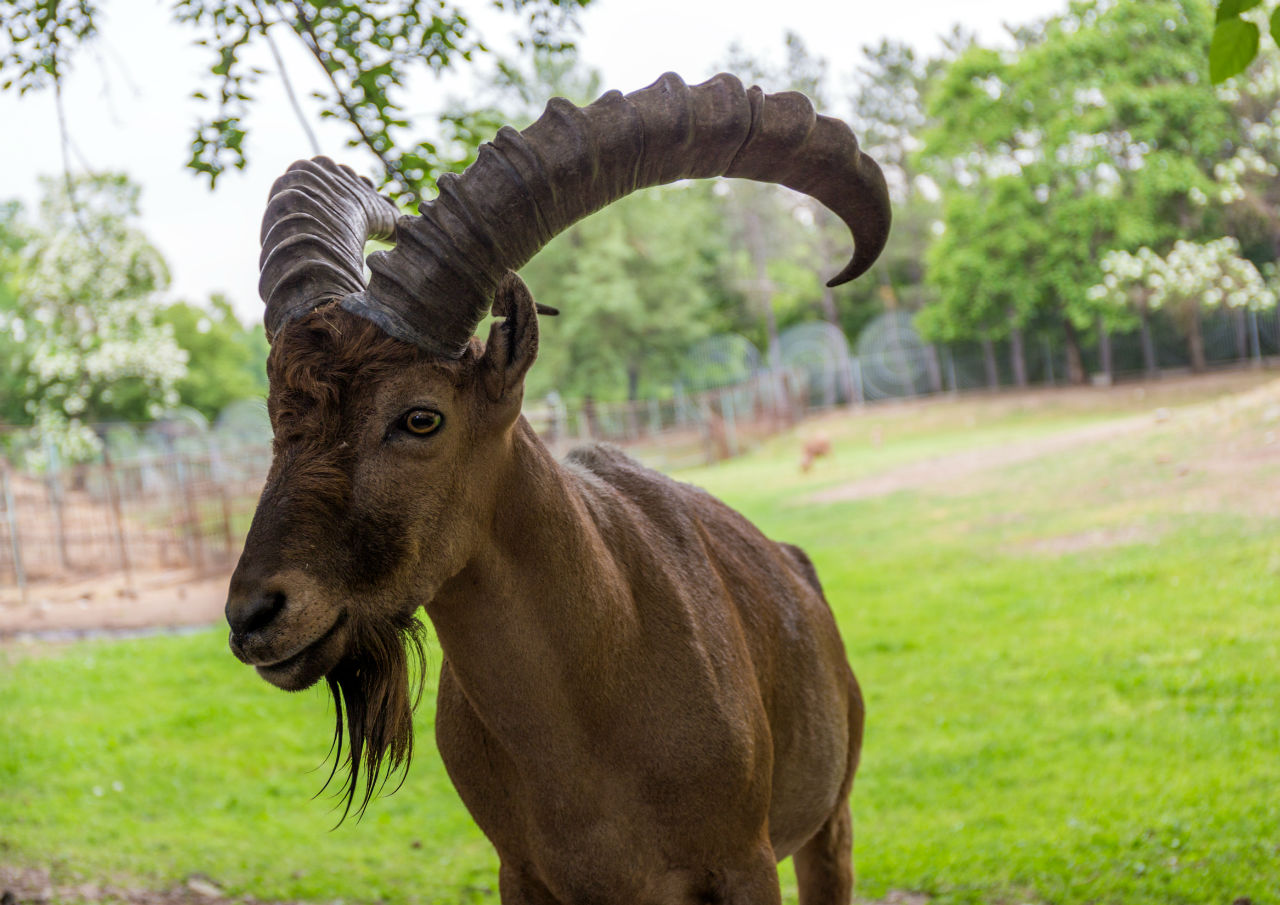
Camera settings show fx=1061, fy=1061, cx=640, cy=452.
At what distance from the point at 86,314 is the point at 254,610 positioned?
3664 centimetres

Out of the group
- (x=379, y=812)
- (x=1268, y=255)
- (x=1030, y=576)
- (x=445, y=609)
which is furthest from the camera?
(x=1268, y=255)

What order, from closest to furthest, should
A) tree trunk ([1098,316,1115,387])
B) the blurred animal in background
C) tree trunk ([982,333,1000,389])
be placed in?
1. the blurred animal in background
2. tree trunk ([1098,316,1115,387])
3. tree trunk ([982,333,1000,389])

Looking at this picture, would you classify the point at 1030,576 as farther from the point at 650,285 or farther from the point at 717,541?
the point at 650,285

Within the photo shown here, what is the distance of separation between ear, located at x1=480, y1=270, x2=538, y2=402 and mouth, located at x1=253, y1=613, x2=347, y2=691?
0.67m

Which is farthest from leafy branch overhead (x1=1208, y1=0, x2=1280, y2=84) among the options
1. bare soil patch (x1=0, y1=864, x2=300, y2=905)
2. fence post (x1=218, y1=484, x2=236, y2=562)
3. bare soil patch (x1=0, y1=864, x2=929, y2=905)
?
fence post (x1=218, y1=484, x2=236, y2=562)

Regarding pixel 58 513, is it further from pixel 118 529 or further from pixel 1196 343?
pixel 1196 343

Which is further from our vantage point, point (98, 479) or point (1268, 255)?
point (1268, 255)

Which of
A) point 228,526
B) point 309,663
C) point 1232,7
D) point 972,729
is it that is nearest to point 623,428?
point 228,526

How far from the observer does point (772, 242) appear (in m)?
51.2

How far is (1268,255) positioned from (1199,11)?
801 cm

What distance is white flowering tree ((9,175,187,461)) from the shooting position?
32.9 metres

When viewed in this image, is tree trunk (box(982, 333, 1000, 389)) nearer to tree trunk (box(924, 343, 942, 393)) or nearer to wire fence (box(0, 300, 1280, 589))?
wire fence (box(0, 300, 1280, 589))

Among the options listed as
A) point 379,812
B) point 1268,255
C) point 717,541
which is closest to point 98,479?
point 379,812

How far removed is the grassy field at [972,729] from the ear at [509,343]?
4432 millimetres
